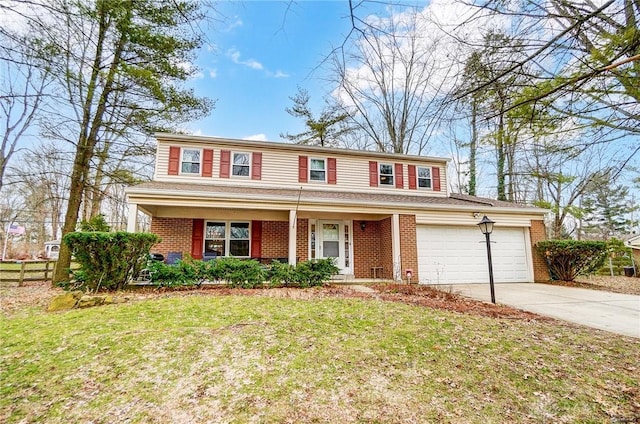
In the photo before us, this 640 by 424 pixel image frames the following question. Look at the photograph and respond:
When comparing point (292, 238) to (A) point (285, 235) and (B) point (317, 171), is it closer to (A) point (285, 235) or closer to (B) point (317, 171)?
(A) point (285, 235)

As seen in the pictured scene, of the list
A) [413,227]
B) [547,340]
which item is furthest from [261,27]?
[413,227]

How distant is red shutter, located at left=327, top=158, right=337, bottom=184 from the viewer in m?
12.2

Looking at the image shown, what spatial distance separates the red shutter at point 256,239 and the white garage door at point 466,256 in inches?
224

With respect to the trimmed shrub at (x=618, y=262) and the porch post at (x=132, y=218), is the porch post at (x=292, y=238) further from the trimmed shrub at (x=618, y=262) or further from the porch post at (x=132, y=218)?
the trimmed shrub at (x=618, y=262)

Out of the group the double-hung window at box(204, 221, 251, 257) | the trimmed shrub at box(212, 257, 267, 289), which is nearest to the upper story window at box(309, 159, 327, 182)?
the double-hung window at box(204, 221, 251, 257)

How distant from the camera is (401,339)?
13.4 ft

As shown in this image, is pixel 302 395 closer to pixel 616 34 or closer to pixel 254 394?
pixel 254 394

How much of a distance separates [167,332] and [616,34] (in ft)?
20.1

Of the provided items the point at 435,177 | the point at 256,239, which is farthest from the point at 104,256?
the point at 435,177

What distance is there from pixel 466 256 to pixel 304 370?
929 cm

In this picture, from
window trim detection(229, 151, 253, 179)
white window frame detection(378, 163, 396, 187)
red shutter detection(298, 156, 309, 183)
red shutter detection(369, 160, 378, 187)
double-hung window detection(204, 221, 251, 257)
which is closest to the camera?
double-hung window detection(204, 221, 251, 257)

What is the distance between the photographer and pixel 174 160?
35.7 feet

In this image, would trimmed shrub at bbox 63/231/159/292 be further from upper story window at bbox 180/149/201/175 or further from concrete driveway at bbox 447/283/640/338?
concrete driveway at bbox 447/283/640/338

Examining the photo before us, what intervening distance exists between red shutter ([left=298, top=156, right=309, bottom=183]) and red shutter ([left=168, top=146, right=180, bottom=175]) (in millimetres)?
4508
